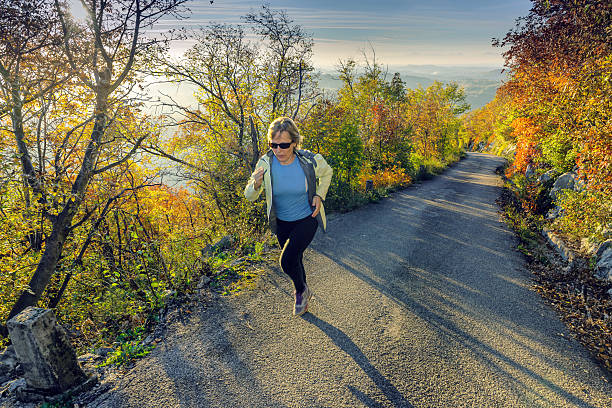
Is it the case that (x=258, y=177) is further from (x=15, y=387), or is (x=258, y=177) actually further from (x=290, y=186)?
(x=15, y=387)

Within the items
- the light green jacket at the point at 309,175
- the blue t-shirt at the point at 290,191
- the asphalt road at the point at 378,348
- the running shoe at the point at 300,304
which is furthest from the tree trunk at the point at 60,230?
the running shoe at the point at 300,304

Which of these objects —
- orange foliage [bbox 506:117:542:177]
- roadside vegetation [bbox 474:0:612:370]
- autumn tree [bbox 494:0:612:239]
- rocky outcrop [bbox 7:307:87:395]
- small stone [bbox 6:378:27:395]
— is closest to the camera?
rocky outcrop [bbox 7:307:87:395]

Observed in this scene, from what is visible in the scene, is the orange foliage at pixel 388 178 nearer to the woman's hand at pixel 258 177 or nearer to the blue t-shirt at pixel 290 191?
the blue t-shirt at pixel 290 191

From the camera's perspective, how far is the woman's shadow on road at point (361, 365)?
2.51 m

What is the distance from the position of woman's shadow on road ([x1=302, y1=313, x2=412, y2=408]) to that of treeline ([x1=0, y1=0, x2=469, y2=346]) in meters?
2.14

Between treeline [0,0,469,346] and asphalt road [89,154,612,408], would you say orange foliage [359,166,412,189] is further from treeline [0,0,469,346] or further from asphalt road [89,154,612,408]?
asphalt road [89,154,612,408]

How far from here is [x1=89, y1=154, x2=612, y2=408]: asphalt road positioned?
258 cm

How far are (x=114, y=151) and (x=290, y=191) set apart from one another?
547cm

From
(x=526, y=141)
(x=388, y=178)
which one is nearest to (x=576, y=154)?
(x=526, y=141)

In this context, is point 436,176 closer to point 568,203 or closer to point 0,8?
point 568,203

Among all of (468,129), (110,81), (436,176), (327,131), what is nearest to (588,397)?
(327,131)

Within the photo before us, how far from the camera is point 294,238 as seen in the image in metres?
3.33

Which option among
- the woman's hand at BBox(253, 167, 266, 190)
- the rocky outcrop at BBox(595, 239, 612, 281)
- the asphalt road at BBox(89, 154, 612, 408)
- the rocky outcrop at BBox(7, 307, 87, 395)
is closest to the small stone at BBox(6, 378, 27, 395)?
the rocky outcrop at BBox(7, 307, 87, 395)

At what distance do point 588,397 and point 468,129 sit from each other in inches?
2832
